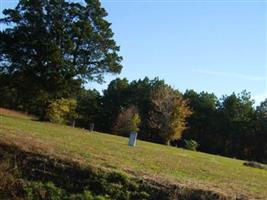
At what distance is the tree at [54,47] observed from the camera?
43.9 m

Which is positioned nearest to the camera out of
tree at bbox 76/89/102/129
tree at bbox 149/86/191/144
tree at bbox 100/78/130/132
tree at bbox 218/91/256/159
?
tree at bbox 149/86/191/144

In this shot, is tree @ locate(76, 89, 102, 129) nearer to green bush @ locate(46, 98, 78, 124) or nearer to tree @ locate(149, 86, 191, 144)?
tree @ locate(149, 86, 191, 144)

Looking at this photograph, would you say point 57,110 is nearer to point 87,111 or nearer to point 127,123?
point 127,123

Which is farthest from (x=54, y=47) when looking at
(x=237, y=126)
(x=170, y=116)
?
(x=237, y=126)

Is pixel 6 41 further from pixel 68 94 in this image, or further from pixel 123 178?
pixel 123 178

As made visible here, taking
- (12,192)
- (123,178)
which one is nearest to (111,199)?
(123,178)

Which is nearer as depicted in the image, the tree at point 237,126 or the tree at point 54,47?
the tree at point 54,47

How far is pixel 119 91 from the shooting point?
9375 centimetres

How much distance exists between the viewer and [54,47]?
4331cm

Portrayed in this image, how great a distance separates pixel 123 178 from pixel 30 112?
57.6 m

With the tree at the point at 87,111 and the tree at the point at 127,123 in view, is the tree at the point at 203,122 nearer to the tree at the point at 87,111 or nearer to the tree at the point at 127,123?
the tree at the point at 127,123

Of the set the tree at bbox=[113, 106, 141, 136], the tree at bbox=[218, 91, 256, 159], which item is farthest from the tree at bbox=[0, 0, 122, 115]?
the tree at bbox=[218, 91, 256, 159]

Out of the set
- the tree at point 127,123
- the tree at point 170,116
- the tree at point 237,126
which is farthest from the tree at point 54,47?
the tree at point 237,126

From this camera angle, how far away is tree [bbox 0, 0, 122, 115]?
43.9 metres
